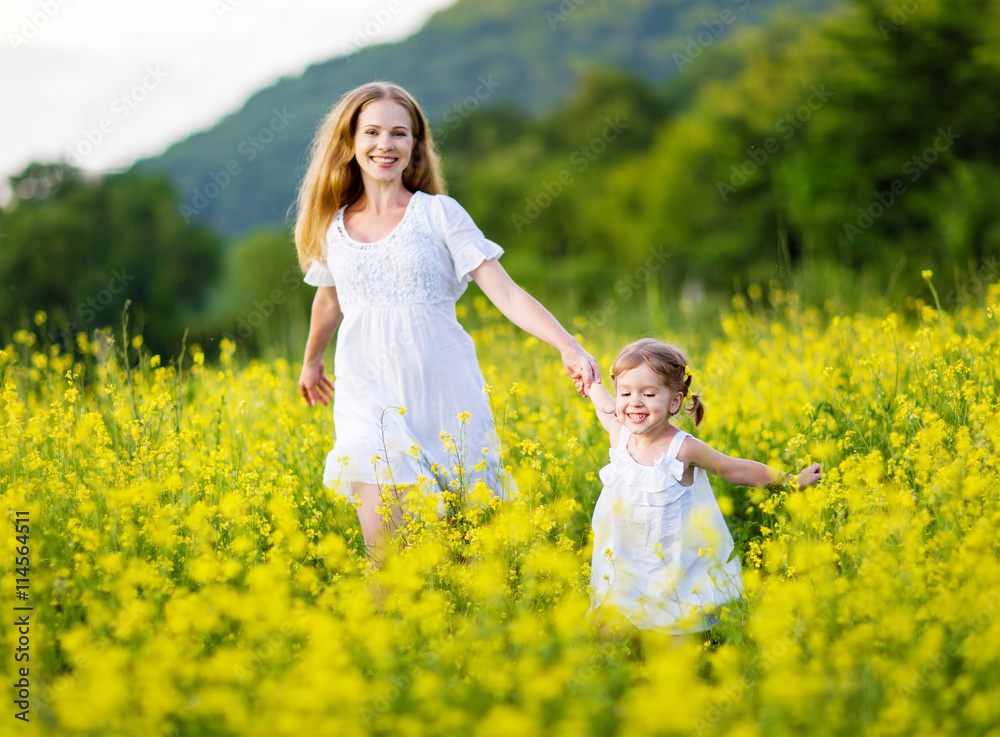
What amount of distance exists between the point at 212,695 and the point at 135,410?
96.4 inches

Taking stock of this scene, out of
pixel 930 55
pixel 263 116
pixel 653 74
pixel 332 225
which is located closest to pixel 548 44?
pixel 653 74

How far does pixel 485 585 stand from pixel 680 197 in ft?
110

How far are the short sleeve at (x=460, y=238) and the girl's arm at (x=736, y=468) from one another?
1107 mm

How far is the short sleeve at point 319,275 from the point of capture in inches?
159

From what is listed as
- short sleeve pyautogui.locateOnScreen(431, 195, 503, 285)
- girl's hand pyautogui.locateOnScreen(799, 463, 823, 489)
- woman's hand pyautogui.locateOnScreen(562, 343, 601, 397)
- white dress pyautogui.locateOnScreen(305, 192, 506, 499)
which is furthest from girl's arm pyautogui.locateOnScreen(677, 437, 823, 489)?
short sleeve pyautogui.locateOnScreen(431, 195, 503, 285)

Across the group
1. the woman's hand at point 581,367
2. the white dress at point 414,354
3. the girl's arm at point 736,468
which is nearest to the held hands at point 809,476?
the girl's arm at point 736,468

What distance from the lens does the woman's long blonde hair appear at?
3.88m

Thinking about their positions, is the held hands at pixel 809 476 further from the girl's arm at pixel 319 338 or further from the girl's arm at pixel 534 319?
the girl's arm at pixel 319 338

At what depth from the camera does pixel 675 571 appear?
3.17 metres

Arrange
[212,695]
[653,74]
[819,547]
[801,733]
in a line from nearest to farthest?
[212,695] < [801,733] < [819,547] < [653,74]

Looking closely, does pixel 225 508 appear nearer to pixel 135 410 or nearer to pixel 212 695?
pixel 212 695

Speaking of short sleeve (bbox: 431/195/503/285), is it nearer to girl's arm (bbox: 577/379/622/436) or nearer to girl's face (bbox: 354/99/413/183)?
girl's face (bbox: 354/99/413/183)

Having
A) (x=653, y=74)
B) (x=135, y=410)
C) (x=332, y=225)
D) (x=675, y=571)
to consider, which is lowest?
(x=675, y=571)

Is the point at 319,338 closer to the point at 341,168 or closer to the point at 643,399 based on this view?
the point at 341,168
